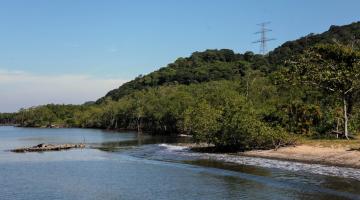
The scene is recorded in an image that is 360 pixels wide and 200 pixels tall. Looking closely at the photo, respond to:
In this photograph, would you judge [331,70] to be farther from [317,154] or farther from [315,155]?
[315,155]

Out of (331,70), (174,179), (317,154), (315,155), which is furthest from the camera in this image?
(331,70)

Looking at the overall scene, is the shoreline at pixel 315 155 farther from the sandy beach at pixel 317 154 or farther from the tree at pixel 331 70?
the tree at pixel 331 70

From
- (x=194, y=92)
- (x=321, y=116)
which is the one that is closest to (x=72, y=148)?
(x=321, y=116)

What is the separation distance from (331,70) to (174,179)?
32.3m

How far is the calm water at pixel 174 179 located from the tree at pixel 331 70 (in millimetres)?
17408

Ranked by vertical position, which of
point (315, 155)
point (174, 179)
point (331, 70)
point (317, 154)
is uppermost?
point (331, 70)

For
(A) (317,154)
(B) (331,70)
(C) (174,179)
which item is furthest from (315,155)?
(C) (174,179)

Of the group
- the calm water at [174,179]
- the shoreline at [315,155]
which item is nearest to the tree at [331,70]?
the shoreline at [315,155]

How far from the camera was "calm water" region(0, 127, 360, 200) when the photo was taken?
40125 millimetres

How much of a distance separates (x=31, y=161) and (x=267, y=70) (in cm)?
13224

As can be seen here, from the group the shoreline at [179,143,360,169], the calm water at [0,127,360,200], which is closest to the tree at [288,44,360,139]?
the shoreline at [179,143,360,169]

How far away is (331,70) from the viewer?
69.5 m

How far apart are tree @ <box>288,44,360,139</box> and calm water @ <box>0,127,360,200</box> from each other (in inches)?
685

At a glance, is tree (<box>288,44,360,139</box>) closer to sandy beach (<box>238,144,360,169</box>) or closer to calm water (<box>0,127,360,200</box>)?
sandy beach (<box>238,144,360,169</box>)
